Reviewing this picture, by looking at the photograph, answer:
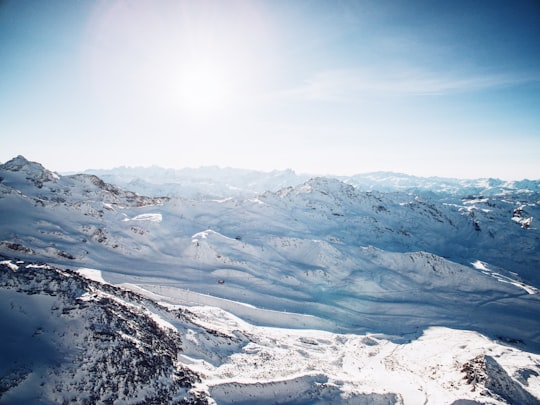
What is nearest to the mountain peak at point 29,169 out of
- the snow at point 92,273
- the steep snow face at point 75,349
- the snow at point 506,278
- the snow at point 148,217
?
the snow at point 148,217

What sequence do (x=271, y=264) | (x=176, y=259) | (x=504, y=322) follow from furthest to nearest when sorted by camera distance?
(x=271, y=264) → (x=176, y=259) → (x=504, y=322)

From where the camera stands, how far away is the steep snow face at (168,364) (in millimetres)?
18181

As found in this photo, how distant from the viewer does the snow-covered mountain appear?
27.0 meters

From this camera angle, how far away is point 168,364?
22188 millimetres

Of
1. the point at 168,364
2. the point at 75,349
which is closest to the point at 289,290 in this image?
the point at 168,364

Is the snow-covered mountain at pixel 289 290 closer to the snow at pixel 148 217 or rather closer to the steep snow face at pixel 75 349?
the steep snow face at pixel 75 349

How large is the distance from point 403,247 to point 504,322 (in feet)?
144

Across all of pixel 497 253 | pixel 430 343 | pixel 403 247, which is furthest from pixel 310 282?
pixel 497 253

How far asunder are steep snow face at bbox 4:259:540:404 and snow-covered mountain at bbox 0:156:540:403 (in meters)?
0.20

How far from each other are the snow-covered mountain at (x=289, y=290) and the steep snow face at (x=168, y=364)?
198 mm

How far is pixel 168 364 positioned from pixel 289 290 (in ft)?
145

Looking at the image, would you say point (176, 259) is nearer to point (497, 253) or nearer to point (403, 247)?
point (403, 247)

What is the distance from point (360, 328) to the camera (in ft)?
177

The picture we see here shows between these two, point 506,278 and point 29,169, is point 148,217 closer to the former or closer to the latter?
point 29,169
